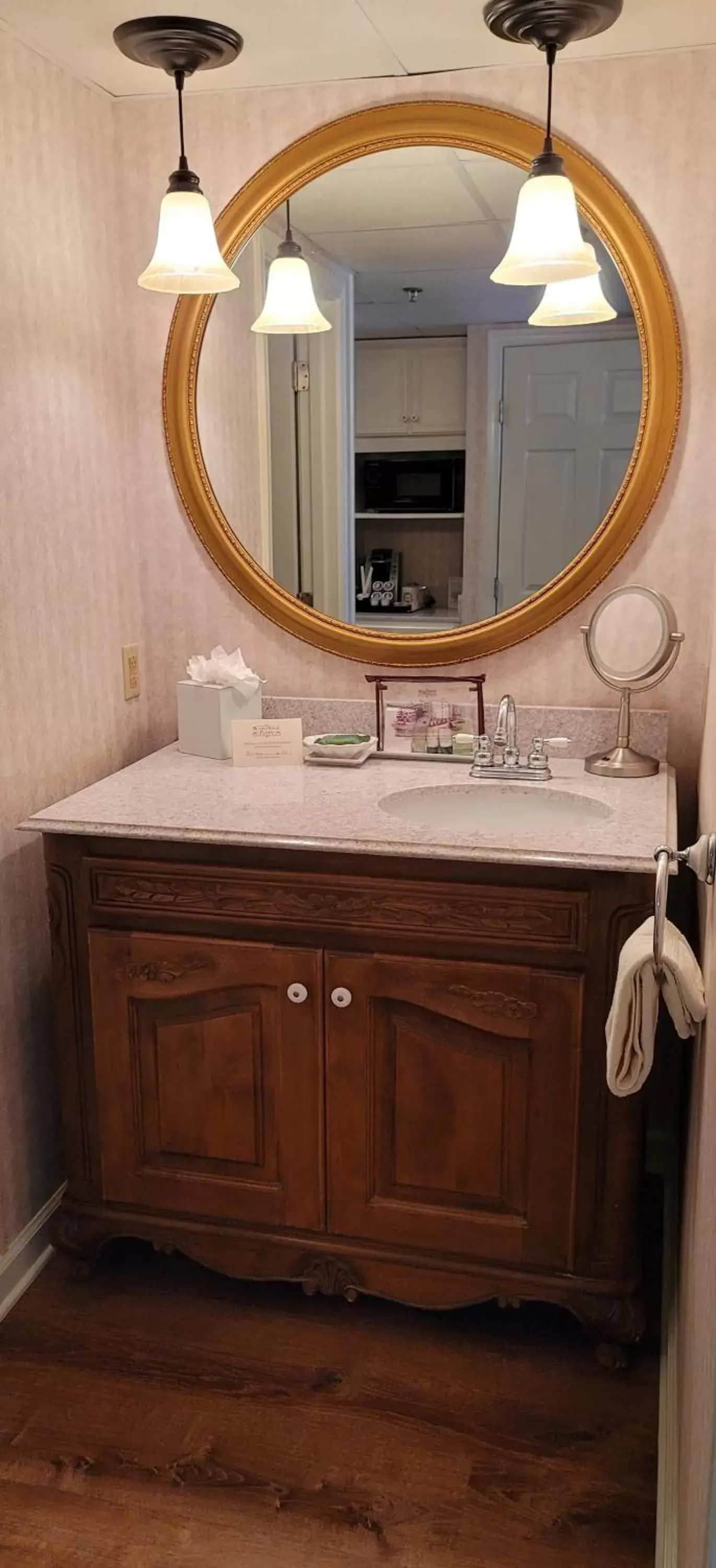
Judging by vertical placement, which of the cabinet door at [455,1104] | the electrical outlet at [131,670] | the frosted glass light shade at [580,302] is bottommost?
the cabinet door at [455,1104]

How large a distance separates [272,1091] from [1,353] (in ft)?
4.16

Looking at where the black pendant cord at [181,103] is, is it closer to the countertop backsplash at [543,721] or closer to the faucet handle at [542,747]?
the countertop backsplash at [543,721]

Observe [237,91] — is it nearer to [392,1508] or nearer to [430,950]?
[430,950]

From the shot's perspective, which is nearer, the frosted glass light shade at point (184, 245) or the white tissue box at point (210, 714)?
the frosted glass light shade at point (184, 245)

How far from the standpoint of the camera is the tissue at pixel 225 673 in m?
2.25

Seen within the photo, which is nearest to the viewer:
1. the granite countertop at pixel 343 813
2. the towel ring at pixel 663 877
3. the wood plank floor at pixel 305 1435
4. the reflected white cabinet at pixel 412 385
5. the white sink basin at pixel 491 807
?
the towel ring at pixel 663 877

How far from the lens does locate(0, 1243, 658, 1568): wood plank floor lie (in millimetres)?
1636

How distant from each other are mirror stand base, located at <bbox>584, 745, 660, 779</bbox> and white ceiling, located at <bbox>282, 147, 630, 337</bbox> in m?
0.77

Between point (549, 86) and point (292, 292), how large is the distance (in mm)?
562

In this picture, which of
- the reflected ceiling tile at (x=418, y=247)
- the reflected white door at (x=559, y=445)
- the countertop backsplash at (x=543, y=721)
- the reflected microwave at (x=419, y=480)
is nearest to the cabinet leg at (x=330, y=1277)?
the countertop backsplash at (x=543, y=721)

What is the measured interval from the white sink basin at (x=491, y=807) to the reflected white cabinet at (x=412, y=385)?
667 mm

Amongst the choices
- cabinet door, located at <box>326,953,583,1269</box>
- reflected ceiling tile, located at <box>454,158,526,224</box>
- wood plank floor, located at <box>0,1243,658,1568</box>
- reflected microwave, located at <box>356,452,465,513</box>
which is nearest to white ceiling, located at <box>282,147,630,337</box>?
reflected ceiling tile, located at <box>454,158,526,224</box>

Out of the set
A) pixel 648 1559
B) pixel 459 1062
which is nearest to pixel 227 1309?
pixel 459 1062

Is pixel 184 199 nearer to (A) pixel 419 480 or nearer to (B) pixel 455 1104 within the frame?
(A) pixel 419 480
